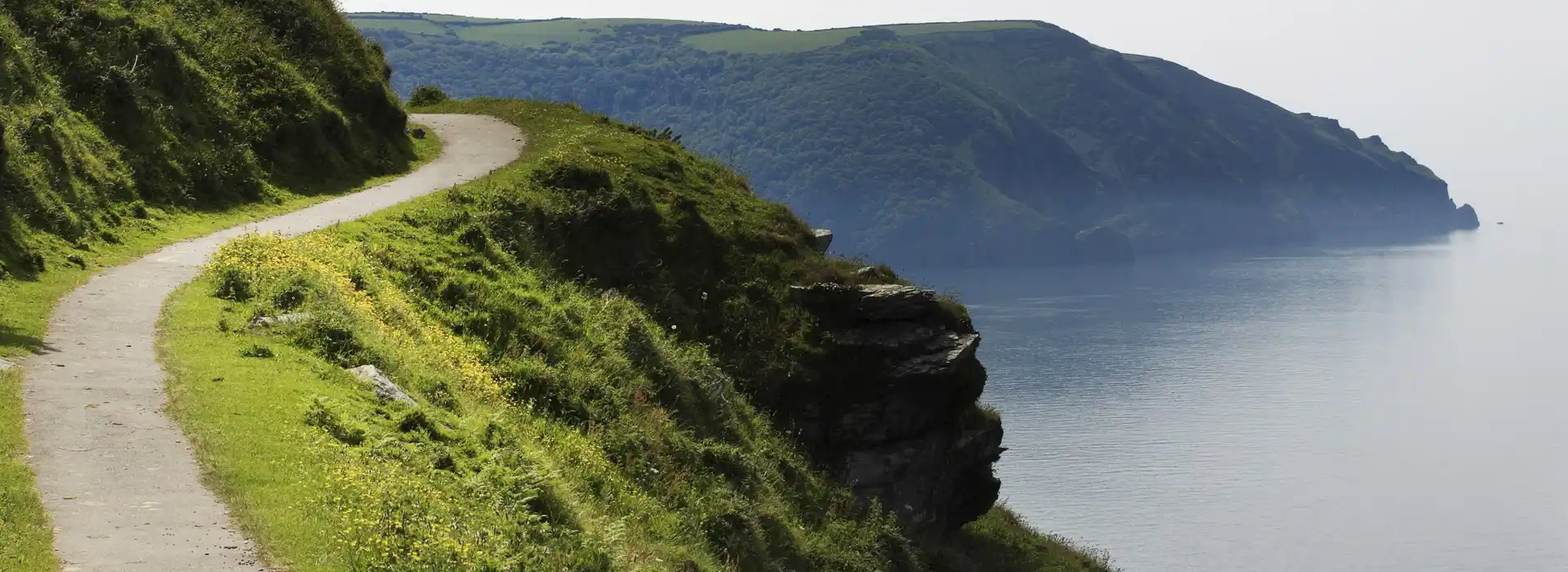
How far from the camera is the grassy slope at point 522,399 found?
52.5ft

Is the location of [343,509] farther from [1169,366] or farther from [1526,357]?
[1526,357]

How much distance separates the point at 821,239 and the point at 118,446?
32.2 meters

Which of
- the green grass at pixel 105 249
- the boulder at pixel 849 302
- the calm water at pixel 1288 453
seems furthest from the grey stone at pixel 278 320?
the calm water at pixel 1288 453

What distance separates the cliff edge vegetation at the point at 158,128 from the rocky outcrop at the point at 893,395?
16742 mm

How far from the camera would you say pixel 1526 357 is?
18700 cm

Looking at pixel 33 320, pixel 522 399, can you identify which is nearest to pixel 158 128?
pixel 33 320

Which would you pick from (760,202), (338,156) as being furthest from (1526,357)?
(338,156)

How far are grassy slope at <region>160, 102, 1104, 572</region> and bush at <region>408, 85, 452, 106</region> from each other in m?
17.7

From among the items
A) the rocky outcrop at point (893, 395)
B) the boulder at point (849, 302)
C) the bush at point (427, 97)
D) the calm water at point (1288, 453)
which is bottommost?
the calm water at point (1288, 453)

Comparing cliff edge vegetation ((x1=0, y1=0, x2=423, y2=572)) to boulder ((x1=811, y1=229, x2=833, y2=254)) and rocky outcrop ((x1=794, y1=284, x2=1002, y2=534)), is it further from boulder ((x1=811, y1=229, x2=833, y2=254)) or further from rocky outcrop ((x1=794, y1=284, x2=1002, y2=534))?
rocky outcrop ((x1=794, y1=284, x2=1002, y2=534))

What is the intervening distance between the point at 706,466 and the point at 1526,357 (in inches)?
7505

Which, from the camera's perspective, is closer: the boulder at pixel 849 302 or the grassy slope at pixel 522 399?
the grassy slope at pixel 522 399

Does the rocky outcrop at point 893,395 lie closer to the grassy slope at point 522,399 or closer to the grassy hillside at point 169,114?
the grassy slope at point 522,399

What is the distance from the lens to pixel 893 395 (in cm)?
4050
